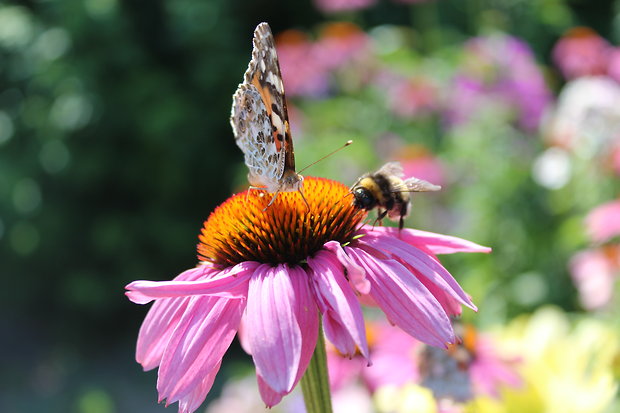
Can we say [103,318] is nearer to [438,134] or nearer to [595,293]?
[438,134]

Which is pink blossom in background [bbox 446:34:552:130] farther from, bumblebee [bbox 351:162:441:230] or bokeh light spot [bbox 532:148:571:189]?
bumblebee [bbox 351:162:441:230]

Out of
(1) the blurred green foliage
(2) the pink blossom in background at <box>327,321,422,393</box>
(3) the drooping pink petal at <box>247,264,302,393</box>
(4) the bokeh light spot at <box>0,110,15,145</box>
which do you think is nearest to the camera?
(3) the drooping pink petal at <box>247,264,302,393</box>

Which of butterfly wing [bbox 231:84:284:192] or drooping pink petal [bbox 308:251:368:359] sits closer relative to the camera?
drooping pink petal [bbox 308:251:368:359]

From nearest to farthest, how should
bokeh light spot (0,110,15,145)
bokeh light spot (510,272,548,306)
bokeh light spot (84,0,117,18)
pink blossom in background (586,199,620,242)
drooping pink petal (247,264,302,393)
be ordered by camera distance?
1. drooping pink petal (247,264,302,393)
2. pink blossom in background (586,199,620,242)
3. bokeh light spot (510,272,548,306)
4. bokeh light spot (84,0,117,18)
5. bokeh light spot (0,110,15,145)

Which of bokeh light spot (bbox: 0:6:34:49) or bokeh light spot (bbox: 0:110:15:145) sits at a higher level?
bokeh light spot (bbox: 0:6:34:49)

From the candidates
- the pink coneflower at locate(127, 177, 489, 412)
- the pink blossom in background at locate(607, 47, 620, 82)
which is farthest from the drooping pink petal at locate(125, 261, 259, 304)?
the pink blossom in background at locate(607, 47, 620, 82)

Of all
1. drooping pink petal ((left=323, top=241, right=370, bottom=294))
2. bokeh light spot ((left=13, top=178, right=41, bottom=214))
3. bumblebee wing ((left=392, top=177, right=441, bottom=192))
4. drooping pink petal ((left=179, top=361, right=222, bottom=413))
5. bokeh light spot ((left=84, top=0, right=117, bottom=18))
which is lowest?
bokeh light spot ((left=13, top=178, right=41, bottom=214))

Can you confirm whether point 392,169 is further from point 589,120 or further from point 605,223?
point 589,120
